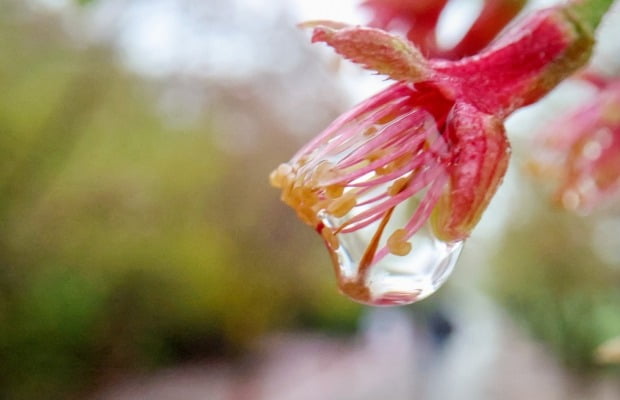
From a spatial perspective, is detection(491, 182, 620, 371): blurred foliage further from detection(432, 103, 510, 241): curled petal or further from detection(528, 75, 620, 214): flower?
detection(432, 103, 510, 241): curled petal

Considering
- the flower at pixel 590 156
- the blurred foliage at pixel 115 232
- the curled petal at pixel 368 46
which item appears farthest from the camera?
the blurred foliage at pixel 115 232

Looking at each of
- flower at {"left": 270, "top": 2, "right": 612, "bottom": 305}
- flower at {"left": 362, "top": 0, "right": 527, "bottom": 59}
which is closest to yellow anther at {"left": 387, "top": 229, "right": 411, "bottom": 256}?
flower at {"left": 270, "top": 2, "right": 612, "bottom": 305}

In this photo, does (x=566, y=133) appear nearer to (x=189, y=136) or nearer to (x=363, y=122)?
(x=363, y=122)

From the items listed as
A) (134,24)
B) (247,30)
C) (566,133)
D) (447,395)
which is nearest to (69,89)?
(134,24)

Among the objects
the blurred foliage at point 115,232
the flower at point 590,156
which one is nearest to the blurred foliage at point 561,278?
the blurred foliage at point 115,232

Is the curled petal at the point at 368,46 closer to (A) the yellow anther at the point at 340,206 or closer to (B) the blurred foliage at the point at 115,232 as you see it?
(A) the yellow anther at the point at 340,206
